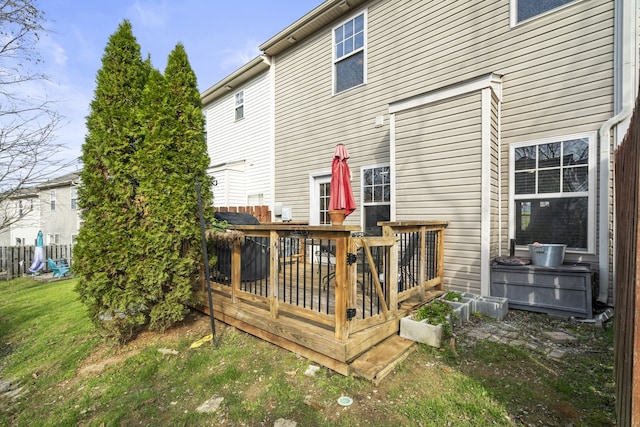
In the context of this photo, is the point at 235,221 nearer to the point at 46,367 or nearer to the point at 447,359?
the point at 46,367

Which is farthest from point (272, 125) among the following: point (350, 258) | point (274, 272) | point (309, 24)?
point (350, 258)

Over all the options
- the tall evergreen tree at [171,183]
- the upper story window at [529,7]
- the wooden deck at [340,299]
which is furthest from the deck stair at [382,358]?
the upper story window at [529,7]

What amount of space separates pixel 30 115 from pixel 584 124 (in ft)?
28.2

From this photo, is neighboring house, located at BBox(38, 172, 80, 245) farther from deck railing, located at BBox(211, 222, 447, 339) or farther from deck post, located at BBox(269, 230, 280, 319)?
deck post, located at BBox(269, 230, 280, 319)

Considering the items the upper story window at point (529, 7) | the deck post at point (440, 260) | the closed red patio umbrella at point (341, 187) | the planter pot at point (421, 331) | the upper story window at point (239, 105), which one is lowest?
the planter pot at point (421, 331)

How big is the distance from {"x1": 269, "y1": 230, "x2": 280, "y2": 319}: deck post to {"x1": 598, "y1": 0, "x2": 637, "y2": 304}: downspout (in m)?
4.42

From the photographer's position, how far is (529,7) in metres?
4.59

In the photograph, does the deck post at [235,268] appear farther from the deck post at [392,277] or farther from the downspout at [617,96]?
the downspout at [617,96]

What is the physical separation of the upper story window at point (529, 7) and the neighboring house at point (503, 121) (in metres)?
0.02

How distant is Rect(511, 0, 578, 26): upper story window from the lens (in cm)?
439

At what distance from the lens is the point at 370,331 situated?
2914 mm

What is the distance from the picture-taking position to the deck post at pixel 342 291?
264cm

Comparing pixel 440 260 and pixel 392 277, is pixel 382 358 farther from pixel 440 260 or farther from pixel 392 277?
pixel 440 260

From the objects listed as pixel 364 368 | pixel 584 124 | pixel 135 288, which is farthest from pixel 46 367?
pixel 584 124
